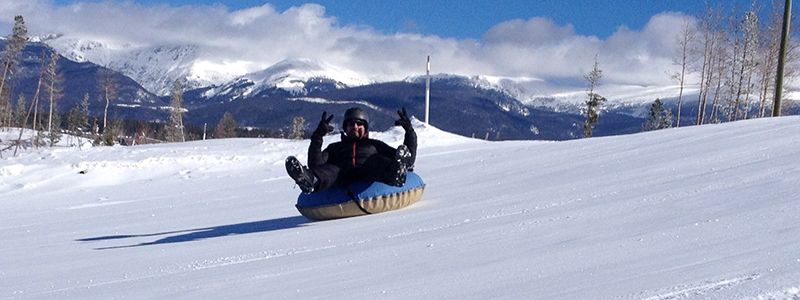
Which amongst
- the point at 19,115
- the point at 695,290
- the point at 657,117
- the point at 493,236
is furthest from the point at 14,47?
the point at 19,115

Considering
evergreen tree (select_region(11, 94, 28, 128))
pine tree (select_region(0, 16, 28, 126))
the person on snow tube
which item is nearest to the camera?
the person on snow tube

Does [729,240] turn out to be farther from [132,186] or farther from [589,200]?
[132,186]

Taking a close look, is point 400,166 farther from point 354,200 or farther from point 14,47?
point 14,47

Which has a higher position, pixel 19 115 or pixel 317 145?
pixel 317 145

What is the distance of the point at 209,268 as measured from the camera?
5.60 m

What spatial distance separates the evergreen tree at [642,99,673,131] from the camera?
187 feet

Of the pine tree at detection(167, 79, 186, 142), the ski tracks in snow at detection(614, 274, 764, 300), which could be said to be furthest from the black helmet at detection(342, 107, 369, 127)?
the pine tree at detection(167, 79, 186, 142)

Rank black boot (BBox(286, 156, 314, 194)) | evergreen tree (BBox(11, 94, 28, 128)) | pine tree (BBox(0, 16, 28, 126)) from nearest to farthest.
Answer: black boot (BBox(286, 156, 314, 194)), pine tree (BBox(0, 16, 28, 126)), evergreen tree (BBox(11, 94, 28, 128))

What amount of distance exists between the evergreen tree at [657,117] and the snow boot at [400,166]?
53447 millimetres

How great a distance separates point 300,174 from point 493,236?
2519 millimetres

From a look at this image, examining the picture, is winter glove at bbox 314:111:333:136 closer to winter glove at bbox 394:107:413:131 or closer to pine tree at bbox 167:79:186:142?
winter glove at bbox 394:107:413:131

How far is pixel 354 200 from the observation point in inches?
311

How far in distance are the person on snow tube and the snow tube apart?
0.10 meters

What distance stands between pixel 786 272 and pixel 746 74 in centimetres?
4485
